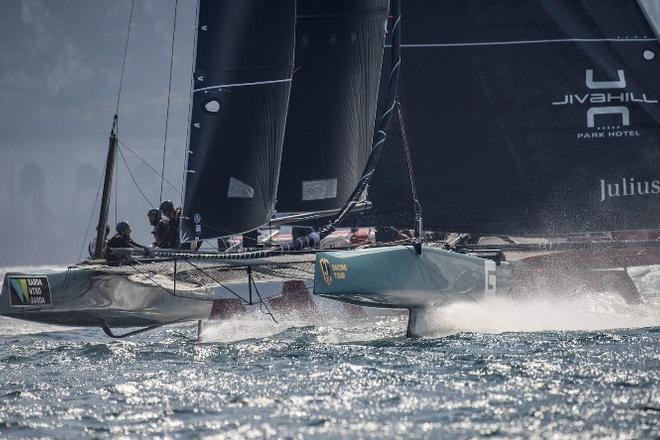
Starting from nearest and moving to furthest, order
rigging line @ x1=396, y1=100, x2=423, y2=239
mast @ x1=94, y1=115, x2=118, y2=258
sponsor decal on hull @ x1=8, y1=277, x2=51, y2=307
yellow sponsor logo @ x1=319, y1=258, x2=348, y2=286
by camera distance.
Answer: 1. yellow sponsor logo @ x1=319, y1=258, x2=348, y2=286
2. sponsor decal on hull @ x1=8, y1=277, x2=51, y2=307
3. mast @ x1=94, y1=115, x2=118, y2=258
4. rigging line @ x1=396, y1=100, x2=423, y2=239

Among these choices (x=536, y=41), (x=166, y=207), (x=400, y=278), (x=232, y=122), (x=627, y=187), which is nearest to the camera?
(x=400, y=278)

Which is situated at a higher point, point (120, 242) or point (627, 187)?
point (627, 187)

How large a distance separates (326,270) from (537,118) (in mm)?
4787

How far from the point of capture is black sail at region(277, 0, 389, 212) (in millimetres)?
15414

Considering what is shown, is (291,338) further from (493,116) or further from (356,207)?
(493,116)

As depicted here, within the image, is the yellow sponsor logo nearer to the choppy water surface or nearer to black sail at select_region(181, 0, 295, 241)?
the choppy water surface

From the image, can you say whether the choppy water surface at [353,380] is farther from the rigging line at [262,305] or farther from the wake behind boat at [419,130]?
the wake behind boat at [419,130]

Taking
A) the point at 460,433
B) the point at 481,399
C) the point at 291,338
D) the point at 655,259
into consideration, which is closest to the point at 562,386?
the point at 481,399

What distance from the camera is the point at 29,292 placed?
12664 millimetres

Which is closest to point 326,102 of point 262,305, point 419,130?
point 419,130

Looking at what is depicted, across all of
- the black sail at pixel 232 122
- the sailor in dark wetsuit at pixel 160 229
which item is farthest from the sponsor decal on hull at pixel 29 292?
the sailor in dark wetsuit at pixel 160 229

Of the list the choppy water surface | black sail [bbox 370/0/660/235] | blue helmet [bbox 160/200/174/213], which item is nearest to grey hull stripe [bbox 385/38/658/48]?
black sail [bbox 370/0/660/235]

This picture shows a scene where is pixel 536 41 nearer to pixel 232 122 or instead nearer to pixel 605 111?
pixel 605 111

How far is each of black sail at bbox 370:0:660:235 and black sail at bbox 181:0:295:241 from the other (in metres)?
2.12
